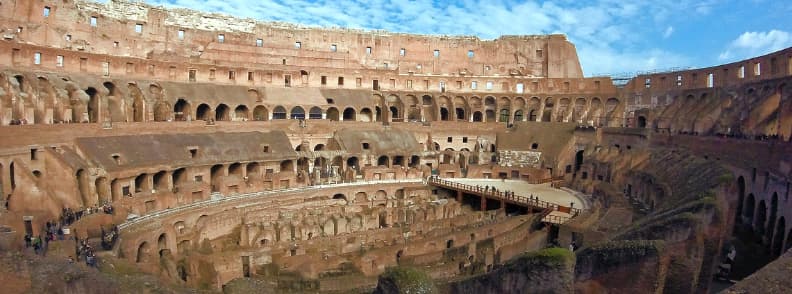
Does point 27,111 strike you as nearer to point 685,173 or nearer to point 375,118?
point 375,118

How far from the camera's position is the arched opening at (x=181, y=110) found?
1420 inches

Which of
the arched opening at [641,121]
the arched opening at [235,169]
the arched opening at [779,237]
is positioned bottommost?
the arched opening at [779,237]

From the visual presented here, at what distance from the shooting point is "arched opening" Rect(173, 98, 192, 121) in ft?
118

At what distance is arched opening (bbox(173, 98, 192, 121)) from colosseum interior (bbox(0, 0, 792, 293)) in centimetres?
15

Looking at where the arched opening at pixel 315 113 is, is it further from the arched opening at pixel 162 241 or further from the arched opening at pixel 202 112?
the arched opening at pixel 162 241

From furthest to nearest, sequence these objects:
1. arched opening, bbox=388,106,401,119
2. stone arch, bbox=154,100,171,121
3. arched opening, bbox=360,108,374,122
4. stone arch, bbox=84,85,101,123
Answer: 1. arched opening, bbox=388,106,401,119
2. arched opening, bbox=360,108,374,122
3. stone arch, bbox=154,100,171,121
4. stone arch, bbox=84,85,101,123

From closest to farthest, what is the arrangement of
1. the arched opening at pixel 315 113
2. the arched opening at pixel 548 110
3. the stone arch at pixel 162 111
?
the stone arch at pixel 162 111 → the arched opening at pixel 315 113 → the arched opening at pixel 548 110

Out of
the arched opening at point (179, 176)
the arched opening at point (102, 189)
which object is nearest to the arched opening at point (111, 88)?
the arched opening at point (179, 176)

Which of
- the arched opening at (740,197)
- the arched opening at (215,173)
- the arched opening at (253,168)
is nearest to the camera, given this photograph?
the arched opening at (740,197)

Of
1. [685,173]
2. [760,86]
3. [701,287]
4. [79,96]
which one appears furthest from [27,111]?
[760,86]

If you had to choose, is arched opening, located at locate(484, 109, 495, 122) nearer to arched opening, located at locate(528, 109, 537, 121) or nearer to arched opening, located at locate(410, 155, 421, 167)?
arched opening, located at locate(528, 109, 537, 121)

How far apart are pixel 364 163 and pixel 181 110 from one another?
46.9ft

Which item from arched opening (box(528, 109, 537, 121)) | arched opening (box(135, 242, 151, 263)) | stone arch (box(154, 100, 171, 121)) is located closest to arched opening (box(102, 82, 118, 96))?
stone arch (box(154, 100, 171, 121))

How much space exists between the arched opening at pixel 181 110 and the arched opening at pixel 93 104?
195 inches
